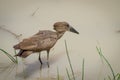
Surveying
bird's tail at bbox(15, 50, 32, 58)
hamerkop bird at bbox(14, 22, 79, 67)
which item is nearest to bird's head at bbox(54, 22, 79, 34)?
hamerkop bird at bbox(14, 22, 79, 67)

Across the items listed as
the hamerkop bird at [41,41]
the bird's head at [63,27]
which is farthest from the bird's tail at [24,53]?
the bird's head at [63,27]

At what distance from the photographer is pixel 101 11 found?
133 cm

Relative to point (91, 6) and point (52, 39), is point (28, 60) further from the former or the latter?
point (91, 6)

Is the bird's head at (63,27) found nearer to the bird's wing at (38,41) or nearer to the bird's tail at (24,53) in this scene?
the bird's wing at (38,41)

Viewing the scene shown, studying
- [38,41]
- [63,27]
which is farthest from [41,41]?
[63,27]

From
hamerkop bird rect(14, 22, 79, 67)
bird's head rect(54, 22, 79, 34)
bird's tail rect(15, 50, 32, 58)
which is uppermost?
bird's head rect(54, 22, 79, 34)

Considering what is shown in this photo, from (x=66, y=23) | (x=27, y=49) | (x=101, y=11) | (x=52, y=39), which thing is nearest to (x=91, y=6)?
(x=101, y=11)

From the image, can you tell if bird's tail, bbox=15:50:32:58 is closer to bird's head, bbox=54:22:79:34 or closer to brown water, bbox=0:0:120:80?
brown water, bbox=0:0:120:80

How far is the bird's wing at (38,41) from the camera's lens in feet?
4.11

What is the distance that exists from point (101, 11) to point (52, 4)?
0.80 ft

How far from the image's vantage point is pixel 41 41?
126cm

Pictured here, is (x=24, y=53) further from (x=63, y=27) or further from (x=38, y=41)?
(x=63, y=27)

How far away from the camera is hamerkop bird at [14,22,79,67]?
1.25 m

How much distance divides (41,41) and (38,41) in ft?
0.05
